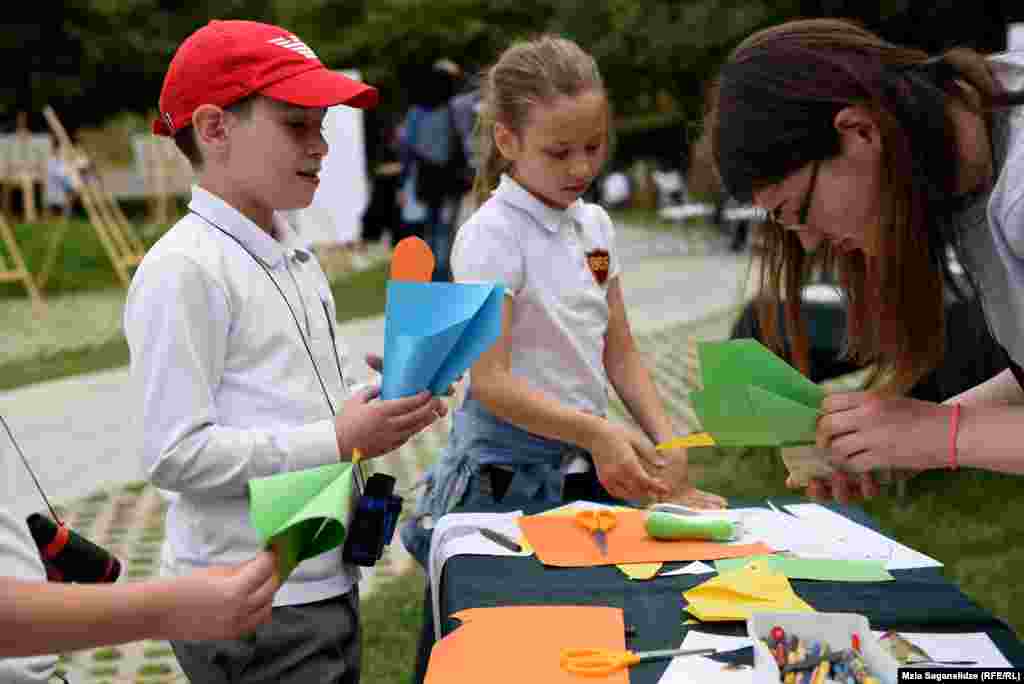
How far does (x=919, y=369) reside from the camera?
5.06 ft

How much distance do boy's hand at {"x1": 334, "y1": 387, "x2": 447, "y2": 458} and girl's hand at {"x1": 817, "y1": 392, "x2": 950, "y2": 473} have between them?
57cm

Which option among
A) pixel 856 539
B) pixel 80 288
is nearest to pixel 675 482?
pixel 856 539

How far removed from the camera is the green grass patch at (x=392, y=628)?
3336mm

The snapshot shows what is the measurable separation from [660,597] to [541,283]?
0.86 m

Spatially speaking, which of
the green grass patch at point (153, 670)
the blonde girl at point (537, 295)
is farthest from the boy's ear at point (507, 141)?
the green grass patch at point (153, 670)

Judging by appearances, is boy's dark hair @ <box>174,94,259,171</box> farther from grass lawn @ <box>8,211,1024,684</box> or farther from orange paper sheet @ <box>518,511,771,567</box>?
grass lawn @ <box>8,211,1024,684</box>

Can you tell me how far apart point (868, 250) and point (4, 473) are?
1079 millimetres

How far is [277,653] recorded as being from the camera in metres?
1.88

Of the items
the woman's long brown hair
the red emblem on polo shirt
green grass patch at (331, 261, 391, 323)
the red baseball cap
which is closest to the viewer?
the woman's long brown hair

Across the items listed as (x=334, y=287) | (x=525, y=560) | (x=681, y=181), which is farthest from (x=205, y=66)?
(x=681, y=181)

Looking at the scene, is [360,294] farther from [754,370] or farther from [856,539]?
[754,370]

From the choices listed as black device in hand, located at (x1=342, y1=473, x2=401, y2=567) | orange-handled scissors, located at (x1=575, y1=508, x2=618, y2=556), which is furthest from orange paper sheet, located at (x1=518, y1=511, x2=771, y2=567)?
black device in hand, located at (x1=342, y1=473, x2=401, y2=567)

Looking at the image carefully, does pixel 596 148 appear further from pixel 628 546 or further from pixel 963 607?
pixel 963 607

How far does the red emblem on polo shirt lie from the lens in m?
2.58
